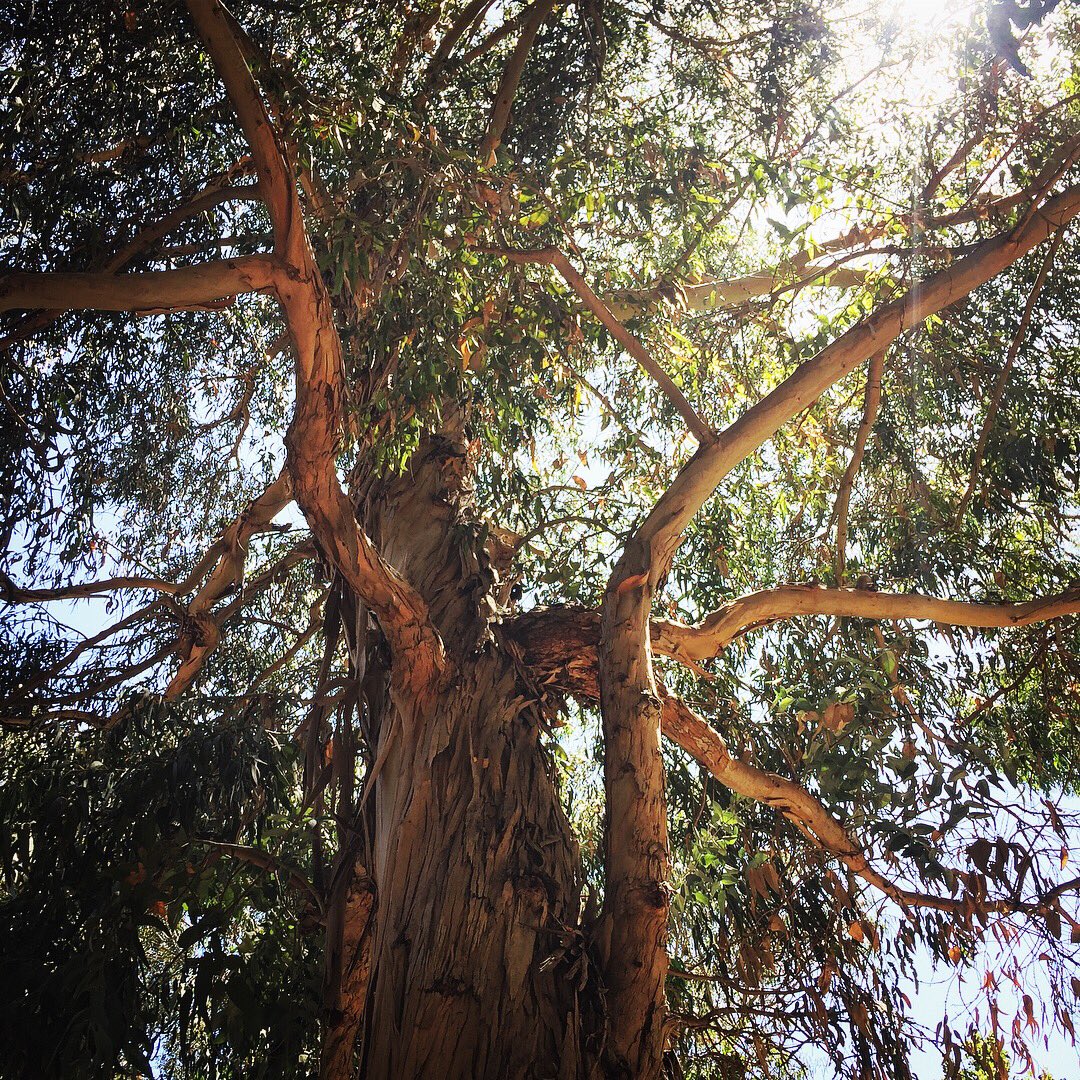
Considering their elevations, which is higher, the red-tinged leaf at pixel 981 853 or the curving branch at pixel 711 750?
the curving branch at pixel 711 750

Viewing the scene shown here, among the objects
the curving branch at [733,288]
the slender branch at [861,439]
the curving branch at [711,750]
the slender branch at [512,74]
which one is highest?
the slender branch at [512,74]

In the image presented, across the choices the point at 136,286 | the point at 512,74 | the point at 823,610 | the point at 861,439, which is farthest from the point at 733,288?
the point at 136,286

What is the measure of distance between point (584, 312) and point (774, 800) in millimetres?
1748

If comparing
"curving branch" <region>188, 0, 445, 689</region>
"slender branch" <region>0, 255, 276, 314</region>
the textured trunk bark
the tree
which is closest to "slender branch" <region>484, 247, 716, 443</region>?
the tree

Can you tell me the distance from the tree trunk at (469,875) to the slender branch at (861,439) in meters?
1.43

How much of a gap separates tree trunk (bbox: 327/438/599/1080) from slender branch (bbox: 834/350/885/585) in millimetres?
1433

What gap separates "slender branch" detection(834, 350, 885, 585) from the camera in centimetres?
348

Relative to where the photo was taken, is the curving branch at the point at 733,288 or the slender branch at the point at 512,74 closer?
the curving branch at the point at 733,288

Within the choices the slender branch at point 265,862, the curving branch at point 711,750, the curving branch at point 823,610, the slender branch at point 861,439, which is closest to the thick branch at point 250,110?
the curving branch at point 711,750

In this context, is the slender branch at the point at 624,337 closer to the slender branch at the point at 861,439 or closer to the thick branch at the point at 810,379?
the thick branch at the point at 810,379

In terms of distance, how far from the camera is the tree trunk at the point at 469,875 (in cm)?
225

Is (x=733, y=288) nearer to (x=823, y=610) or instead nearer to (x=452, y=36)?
(x=452, y=36)

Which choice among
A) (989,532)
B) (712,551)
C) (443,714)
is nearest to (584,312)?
(712,551)

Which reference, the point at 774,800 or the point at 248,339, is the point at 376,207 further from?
the point at 774,800
